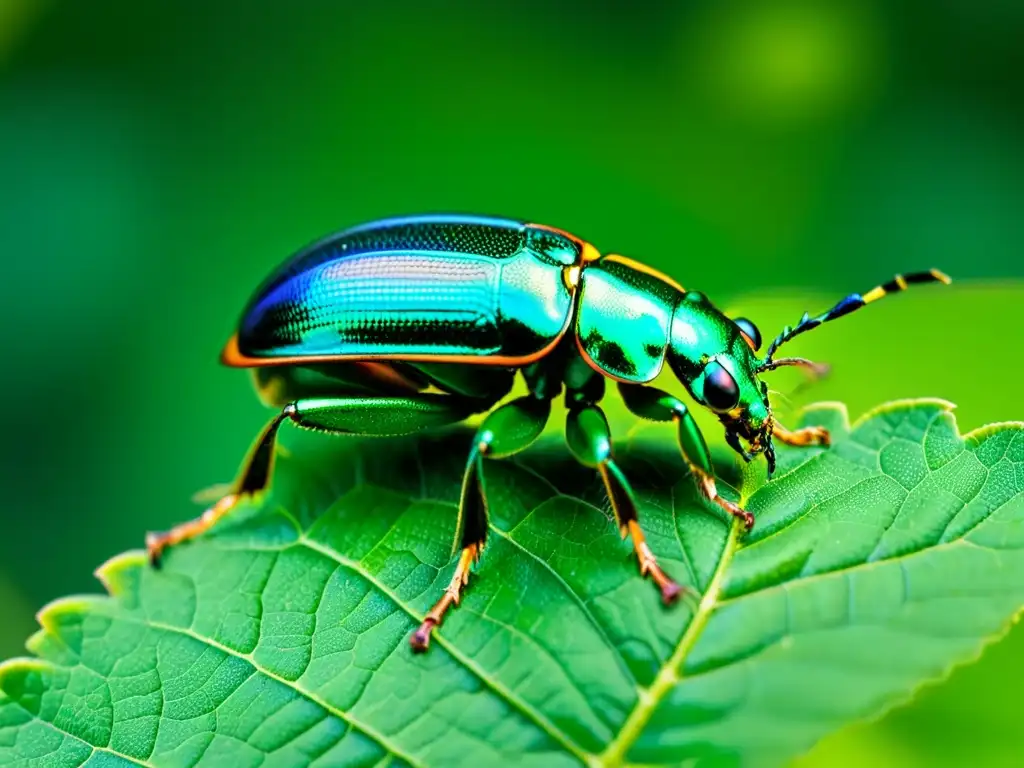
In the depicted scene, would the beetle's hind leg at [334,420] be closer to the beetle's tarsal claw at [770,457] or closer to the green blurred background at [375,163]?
the beetle's tarsal claw at [770,457]

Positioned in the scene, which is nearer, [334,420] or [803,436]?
[803,436]

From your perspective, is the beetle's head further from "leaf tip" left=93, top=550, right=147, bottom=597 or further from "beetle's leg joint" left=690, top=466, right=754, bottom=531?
"leaf tip" left=93, top=550, right=147, bottom=597

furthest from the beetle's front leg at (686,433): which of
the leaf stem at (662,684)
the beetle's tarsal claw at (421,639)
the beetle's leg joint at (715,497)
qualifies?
A: the beetle's tarsal claw at (421,639)

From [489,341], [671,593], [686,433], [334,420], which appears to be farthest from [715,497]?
[334,420]

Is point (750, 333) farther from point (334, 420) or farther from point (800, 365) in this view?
point (334, 420)

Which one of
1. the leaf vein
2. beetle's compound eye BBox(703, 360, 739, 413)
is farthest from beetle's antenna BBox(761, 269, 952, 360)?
the leaf vein
